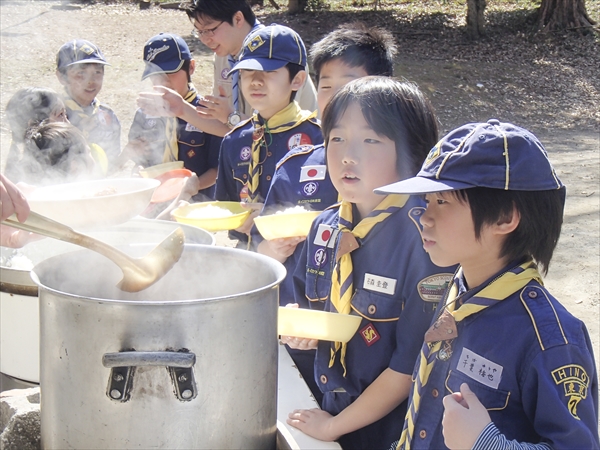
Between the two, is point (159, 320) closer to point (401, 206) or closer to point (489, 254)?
point (489, 254)

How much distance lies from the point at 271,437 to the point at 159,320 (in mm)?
472

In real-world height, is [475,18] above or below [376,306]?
above

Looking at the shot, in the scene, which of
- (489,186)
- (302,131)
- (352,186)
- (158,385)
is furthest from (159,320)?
(302,131)

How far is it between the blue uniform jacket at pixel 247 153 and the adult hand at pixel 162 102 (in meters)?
0.41

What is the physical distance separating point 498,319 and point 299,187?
4.16 feet

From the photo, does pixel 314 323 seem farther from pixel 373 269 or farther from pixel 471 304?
pixel 471 304

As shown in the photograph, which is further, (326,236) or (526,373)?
(326,236)

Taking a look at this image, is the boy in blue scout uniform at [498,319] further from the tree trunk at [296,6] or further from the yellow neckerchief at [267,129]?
the tree trunk at [296,6]

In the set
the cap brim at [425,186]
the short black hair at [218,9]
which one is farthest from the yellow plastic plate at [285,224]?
the short black hair at [218,9]

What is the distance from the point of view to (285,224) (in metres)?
2.15

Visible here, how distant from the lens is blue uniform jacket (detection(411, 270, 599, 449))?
132 cm

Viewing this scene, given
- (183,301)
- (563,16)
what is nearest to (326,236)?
(183,301)

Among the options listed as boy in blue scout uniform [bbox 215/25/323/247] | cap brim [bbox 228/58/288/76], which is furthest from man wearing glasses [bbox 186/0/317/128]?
cap brim [bbox 228/58/288/76]

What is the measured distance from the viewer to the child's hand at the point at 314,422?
185cm
